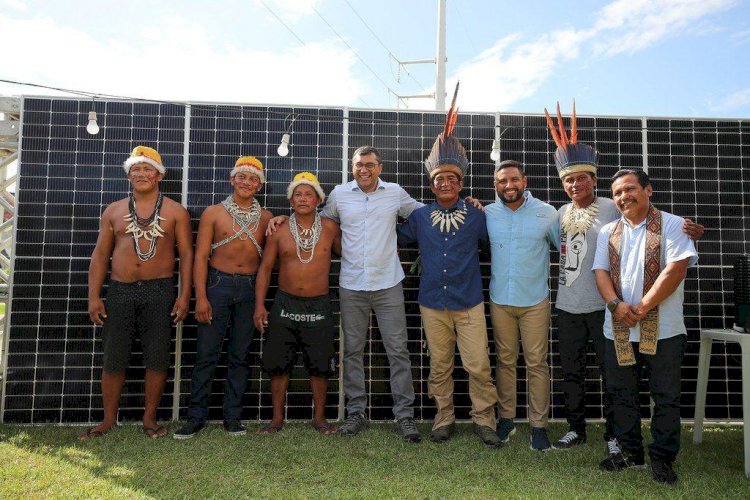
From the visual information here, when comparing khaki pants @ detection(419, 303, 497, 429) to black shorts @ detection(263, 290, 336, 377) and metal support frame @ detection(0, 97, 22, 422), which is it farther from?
metal support frame @ detection(0, 97, 22, 422)

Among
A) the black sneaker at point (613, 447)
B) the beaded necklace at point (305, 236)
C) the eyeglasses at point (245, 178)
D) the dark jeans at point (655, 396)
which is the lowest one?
the black sneaker at point (613, 447)

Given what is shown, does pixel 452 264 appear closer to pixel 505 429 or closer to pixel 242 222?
pixel 505 429

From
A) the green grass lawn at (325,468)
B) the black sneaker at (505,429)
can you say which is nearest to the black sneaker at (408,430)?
the green grass lawn at (325,468)

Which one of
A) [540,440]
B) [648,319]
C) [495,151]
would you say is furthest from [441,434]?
[495,151]

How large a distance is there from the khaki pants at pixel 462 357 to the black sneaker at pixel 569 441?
0.56m

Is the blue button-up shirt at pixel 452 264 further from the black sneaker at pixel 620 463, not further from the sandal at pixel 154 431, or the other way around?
the sandal at pixel 154 431

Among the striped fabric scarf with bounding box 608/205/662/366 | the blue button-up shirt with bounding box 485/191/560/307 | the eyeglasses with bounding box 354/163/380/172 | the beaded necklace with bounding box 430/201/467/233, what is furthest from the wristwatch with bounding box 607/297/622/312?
the eyeglasses with bounding box 354/163/380/172

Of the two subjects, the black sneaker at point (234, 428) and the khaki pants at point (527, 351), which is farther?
the black sneaker at point (234, 428)

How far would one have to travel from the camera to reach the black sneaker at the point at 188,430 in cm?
440

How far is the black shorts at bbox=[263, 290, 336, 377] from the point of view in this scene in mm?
4613

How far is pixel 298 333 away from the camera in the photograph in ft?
15.4

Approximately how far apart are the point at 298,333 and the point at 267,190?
5.14 feet

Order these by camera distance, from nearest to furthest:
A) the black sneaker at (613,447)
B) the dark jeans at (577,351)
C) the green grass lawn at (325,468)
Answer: the green grass lawn at (325,468)
the black sneaker at (613,447)
the dark jeans at (577,351)

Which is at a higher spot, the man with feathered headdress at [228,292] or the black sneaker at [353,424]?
the man with feathered headdress at [228,292]
